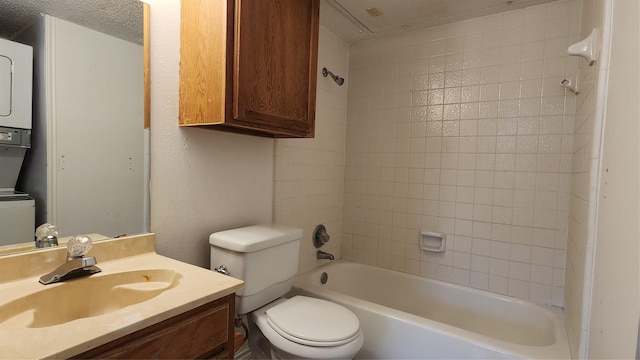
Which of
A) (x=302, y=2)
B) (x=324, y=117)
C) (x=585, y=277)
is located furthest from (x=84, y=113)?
(x=585, y=277)

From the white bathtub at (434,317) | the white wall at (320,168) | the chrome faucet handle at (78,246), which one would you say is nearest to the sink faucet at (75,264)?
the chrome faucet handle at (78,246)

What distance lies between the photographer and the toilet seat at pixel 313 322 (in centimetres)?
123

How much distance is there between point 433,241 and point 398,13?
1537mm

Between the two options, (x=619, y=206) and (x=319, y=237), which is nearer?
(x=619, y=206)

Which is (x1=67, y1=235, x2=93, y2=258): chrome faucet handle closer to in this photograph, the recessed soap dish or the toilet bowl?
the toilet bowl

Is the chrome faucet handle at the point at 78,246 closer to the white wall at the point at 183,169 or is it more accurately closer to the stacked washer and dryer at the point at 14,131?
the stacked washer and dryer at the point at 14,131

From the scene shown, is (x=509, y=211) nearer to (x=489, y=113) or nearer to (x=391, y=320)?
(x=489, y=113)

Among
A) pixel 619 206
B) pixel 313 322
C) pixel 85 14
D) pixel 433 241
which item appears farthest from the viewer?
pixel 433 241

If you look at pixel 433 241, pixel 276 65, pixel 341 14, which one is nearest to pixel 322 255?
pixel 433 241

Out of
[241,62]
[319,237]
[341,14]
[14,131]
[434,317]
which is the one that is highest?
[341,14]

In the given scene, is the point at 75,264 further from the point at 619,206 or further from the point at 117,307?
the point at 619,206

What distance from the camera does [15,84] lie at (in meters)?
0.92

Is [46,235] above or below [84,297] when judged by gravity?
above

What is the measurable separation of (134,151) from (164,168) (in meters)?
0.13
